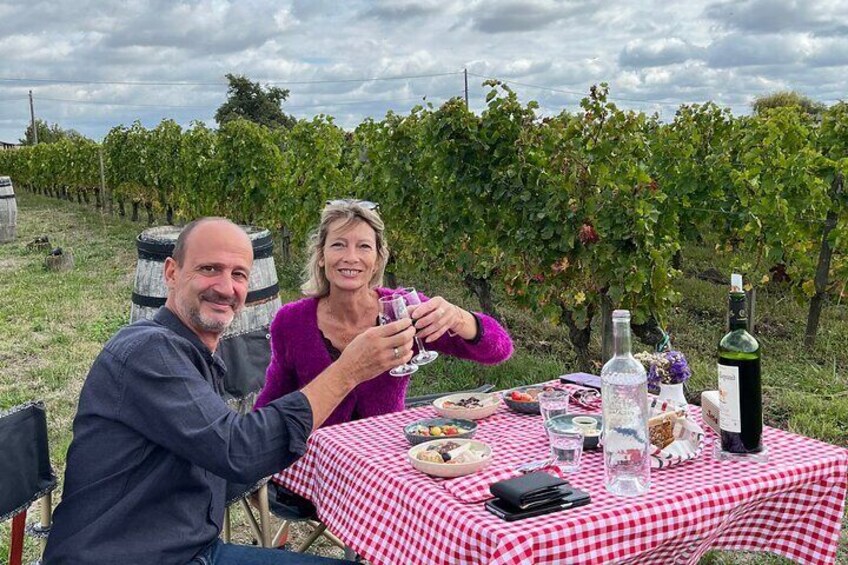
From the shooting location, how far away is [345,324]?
3.00 m

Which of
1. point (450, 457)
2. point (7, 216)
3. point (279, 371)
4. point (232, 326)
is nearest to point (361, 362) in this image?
point (450, 457)

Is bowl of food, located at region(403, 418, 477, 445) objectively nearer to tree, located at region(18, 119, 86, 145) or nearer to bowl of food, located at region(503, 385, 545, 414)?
bowl of food, located at region(503, 385, 545, 414)

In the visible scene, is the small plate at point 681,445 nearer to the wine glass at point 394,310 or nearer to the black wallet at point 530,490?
the black wallet at point 530,490

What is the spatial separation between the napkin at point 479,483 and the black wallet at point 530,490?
0.13 feet

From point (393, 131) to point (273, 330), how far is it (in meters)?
4.48

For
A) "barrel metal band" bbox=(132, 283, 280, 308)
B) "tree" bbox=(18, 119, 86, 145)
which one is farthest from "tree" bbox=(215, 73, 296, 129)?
"barrel metal band" bbox=(132, 283, 280, 308)

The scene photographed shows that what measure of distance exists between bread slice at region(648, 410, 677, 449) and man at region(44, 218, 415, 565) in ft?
2.10

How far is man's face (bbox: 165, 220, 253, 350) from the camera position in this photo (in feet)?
6.84

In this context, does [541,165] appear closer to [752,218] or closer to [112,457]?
[752,218]

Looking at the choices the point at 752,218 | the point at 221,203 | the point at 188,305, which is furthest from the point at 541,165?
the point at 221,203

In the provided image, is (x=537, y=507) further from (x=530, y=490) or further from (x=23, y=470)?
(x=23, y=470)

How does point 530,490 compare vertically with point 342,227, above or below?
below

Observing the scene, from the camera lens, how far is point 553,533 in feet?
5.49

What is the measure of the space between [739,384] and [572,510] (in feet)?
1.76
